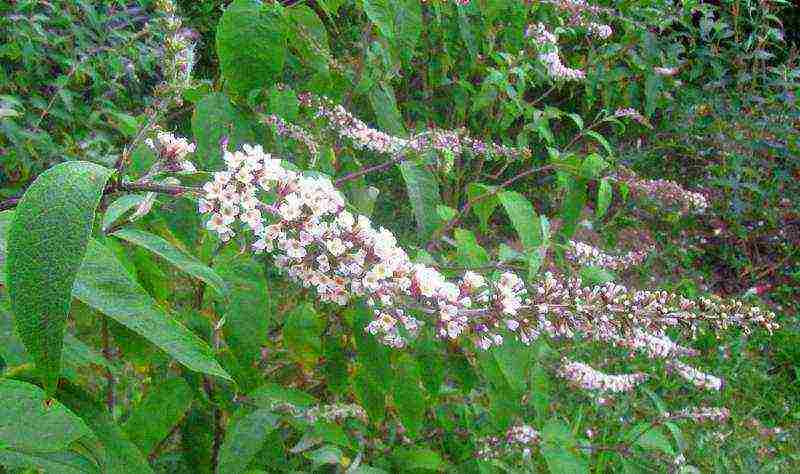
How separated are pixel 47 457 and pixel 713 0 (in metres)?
6.58

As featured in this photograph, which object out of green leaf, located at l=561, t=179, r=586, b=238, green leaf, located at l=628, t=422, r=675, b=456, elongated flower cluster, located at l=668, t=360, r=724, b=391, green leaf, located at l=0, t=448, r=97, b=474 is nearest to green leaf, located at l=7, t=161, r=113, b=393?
green leaf, located at l=0, t=448, r=97, b=474

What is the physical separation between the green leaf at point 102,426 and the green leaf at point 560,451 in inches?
42.0

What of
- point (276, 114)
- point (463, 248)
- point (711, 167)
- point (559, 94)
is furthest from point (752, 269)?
point (276, 114)

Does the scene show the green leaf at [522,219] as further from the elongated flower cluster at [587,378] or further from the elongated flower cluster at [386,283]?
the elongated flower cluster at [587,378]

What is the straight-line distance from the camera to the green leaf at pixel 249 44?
1.20 metres

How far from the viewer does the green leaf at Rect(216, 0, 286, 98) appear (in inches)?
47.4

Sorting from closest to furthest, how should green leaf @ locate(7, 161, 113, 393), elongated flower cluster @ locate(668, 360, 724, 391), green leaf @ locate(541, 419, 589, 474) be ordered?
1. green leaf @ locate(7, 161, 113, 393)
2. green leaf @ locate(541, 419, 589, 474)
3. elongated flower cluster @ locate(668, 360, 724, 391)

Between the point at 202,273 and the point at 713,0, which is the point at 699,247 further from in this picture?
the point at 202,273

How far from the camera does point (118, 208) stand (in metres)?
1.06

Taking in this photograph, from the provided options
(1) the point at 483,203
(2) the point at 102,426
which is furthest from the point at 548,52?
(2) the point at 102,426

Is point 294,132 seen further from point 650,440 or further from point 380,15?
point 650,440

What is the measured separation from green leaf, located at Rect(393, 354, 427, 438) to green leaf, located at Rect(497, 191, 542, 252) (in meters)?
0.37

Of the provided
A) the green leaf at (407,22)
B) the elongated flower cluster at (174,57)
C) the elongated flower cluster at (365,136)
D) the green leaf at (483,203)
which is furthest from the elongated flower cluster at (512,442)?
the elongated flower cluster at (174,57)

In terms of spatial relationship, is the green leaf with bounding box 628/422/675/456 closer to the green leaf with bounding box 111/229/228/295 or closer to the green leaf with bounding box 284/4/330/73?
the green leaf with bounding box 284/4/330/73
